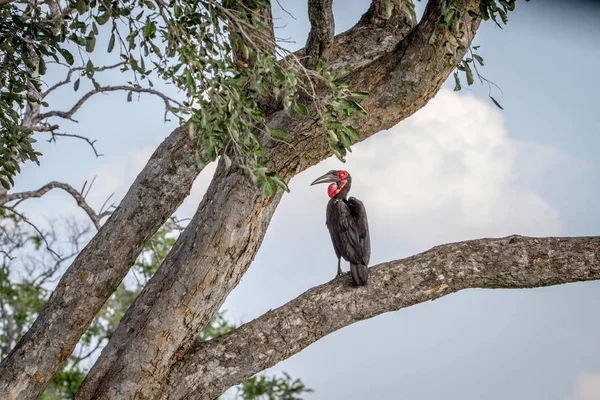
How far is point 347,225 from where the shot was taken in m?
5.84

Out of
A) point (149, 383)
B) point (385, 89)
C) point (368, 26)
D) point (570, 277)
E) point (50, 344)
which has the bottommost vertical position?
point (149, 383)

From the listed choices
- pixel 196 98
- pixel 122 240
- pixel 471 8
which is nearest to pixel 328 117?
pixel 196 98

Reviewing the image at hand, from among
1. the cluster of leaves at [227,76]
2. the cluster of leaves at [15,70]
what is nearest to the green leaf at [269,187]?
the cluster of leaves at [227,76]

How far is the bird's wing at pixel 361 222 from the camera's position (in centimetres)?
557

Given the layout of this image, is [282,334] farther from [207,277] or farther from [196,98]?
[196,98]

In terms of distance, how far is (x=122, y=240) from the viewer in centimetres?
540

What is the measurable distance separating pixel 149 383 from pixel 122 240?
1005mm

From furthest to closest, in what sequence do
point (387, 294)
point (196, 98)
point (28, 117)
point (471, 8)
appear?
point (28, 117) < point (387, 294) < point (471, 8) < point (196, 98)

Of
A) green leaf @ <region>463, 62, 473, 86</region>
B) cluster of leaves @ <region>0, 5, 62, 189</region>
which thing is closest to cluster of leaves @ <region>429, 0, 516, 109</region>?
green leaf @ <region>463, 62, 473, 86</region>

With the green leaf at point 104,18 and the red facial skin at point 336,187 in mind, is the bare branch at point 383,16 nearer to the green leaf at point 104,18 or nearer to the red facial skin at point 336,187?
the red facial skin at point 336,187

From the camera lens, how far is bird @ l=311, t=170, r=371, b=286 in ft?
17.2

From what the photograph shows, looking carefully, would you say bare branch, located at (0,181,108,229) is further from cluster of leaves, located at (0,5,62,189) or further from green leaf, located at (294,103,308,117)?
green leaf, located at (294,103,308,117)

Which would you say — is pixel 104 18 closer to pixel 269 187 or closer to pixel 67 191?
pixel 269 187

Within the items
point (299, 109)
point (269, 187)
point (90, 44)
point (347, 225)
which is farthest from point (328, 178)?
point (90, 44)
